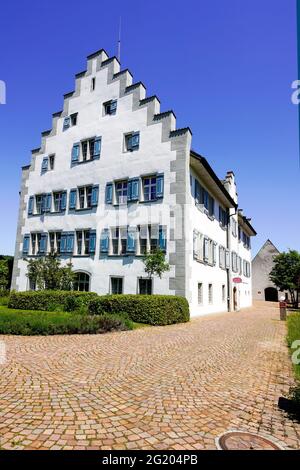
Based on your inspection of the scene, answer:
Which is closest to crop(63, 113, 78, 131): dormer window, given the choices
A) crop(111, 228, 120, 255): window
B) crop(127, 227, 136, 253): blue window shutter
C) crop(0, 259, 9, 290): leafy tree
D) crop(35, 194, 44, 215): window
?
crop(35, 194, 44, 215): window

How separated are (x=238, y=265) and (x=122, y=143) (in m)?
18.5

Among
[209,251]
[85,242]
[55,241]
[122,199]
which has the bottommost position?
[209,251]

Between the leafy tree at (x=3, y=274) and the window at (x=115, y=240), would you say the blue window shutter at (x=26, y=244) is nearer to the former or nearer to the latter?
the leafy tree at (x=3, y=274)

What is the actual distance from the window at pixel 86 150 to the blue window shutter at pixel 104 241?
5.77 m

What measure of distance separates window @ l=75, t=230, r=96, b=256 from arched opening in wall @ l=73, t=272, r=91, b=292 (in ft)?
4.88

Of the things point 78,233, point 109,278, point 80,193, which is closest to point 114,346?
point 109,278

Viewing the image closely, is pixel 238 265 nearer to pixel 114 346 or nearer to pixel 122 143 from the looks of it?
pixel 122 143

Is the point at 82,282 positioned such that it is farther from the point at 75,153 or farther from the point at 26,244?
the point at 75,153

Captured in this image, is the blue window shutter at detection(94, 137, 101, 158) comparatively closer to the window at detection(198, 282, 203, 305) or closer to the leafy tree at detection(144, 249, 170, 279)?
the leafy tree at detection(144, 249, 170, 279)

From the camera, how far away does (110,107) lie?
22797mm

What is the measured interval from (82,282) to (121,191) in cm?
698

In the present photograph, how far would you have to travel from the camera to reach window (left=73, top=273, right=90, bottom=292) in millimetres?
21473

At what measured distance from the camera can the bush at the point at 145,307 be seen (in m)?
14.8

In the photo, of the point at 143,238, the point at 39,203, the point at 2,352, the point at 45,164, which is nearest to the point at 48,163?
the point at 45,164
